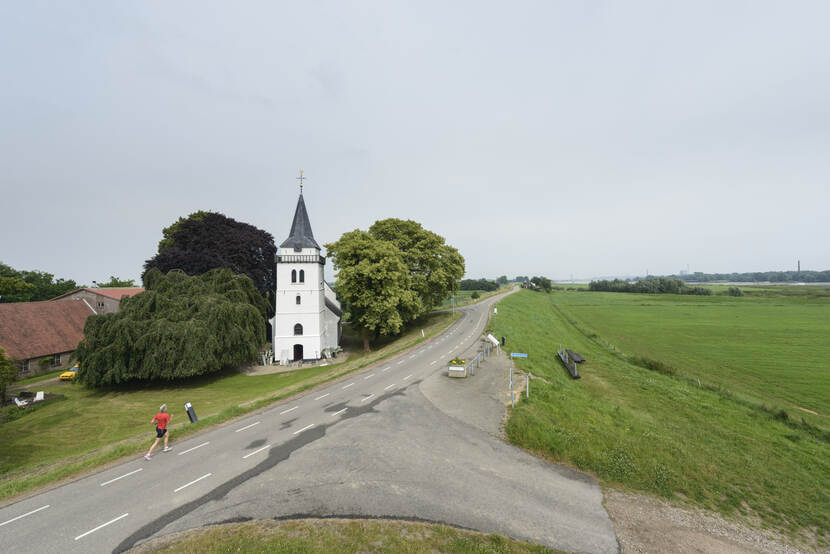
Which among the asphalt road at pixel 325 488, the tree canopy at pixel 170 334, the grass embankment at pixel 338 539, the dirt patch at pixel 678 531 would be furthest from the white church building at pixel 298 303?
the dirt patch at pixel 678 531

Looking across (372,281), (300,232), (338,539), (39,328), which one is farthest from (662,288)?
(39,328)

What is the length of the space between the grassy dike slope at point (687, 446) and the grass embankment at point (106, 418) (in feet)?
44.6

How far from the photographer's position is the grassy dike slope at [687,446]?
32.0ft

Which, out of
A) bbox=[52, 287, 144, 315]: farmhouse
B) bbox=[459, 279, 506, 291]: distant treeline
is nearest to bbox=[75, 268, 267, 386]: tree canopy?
bbox=[52, 287, 144, 315]: farmhouse

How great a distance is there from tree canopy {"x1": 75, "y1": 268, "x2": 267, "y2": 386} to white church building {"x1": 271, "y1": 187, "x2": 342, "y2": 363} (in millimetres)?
2835

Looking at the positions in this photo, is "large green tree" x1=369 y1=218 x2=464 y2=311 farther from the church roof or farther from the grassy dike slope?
the grassy dike slope

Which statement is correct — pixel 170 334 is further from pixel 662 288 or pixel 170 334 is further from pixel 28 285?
pixel 662 288

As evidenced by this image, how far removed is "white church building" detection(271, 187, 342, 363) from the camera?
31859mm

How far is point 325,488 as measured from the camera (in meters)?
8.73

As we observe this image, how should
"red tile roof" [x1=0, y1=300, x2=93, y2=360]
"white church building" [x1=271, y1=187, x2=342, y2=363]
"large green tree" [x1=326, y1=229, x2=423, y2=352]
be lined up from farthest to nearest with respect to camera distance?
"white church building" [x1=271, y1=187, x2=342, y2=363], "large green tree" [x1=326, y1=229, x2=423, y2=352], "red tile roof" [x1=0, y1=300, x2=93, y2=360]

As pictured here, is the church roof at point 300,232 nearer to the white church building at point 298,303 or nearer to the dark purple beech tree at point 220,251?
the white church building at point 298,303

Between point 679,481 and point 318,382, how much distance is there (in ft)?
57.7

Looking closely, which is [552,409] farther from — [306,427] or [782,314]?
[782,314]

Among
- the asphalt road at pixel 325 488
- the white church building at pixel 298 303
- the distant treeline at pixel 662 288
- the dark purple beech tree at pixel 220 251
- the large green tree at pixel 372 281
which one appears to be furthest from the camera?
the distant treeline at pixel 662 288
